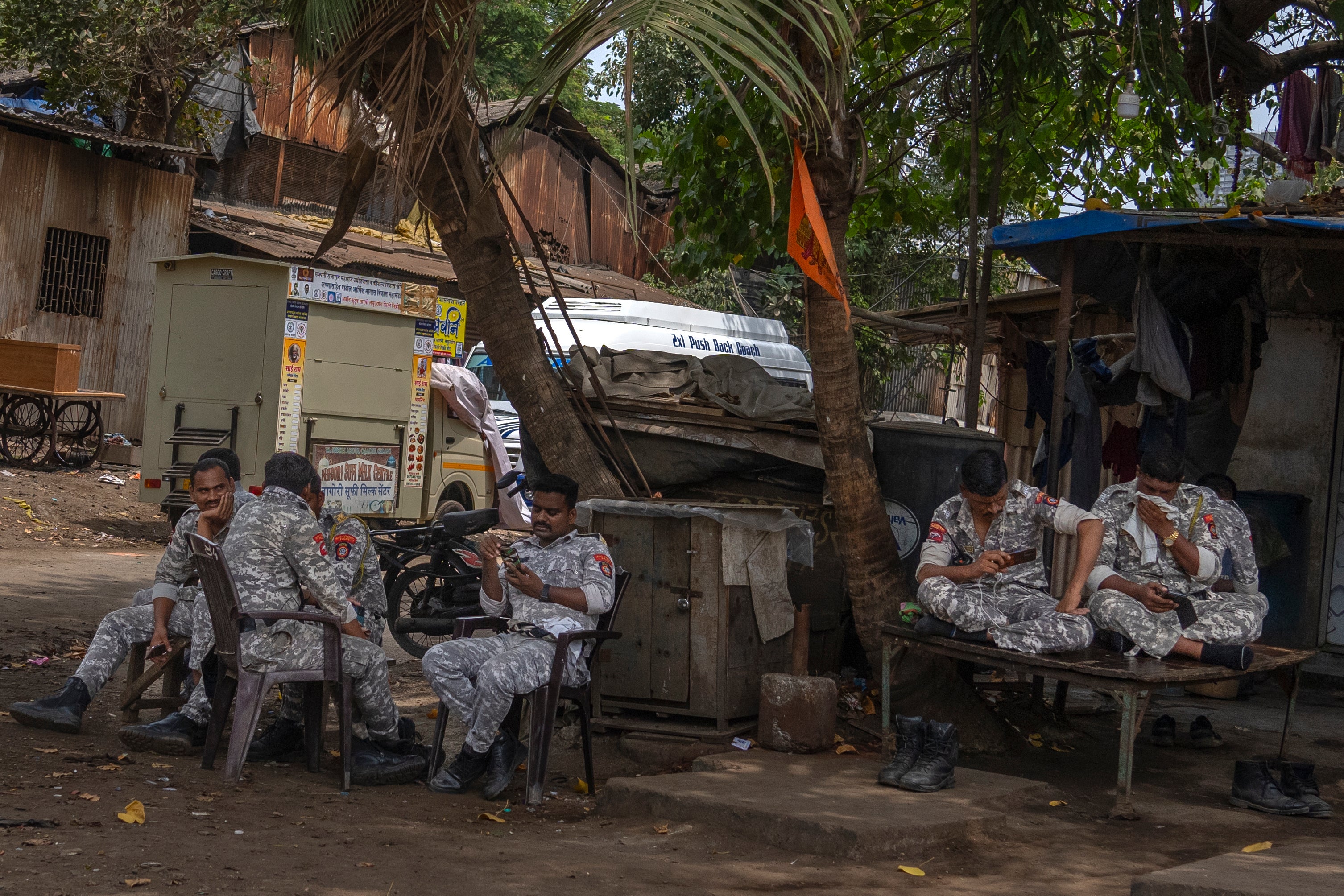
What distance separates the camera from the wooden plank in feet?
19.0

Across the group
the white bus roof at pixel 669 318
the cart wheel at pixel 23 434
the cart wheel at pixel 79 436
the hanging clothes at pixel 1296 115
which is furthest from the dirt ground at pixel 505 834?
the cart wheel at pixel 79 436

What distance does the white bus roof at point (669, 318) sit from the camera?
12.8 metres

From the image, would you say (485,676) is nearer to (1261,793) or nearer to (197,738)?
(197,738)

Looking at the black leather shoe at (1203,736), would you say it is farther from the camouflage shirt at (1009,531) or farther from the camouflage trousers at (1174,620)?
the camouflage shirt at (1009,531)

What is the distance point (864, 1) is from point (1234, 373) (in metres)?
3.22

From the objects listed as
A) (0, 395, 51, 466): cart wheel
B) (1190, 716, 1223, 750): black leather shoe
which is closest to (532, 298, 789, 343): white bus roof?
(0, 395, 51, 466): cart wheel

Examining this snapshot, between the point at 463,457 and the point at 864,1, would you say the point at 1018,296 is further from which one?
the point at 463,457

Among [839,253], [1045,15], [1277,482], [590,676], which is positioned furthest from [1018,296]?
[590,676]

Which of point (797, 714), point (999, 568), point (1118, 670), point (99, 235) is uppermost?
point (99, 235)

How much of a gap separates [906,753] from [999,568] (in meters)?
0.86

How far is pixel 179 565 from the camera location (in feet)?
18.2

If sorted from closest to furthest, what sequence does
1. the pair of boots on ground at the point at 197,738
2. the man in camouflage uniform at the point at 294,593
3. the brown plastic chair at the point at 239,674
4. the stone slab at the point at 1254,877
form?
the stone slab at the point at 1254,877
the brown plastic chair at the point at 239,674
the man in camouflage uniform at the point at 294,593
the pair of boots on ground at the point at 197,738

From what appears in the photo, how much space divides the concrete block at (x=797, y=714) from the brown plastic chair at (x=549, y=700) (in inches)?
31.3

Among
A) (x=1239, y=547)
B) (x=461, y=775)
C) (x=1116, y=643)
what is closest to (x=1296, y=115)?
(x=1239, y=547)
